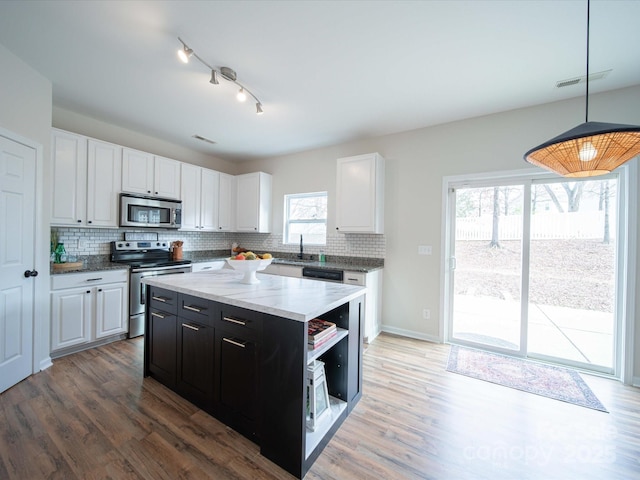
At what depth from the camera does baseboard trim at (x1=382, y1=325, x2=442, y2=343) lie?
3.30 metres

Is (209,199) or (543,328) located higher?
(209,199)

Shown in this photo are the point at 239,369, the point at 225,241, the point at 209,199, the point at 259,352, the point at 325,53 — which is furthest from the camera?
the point at 225,241

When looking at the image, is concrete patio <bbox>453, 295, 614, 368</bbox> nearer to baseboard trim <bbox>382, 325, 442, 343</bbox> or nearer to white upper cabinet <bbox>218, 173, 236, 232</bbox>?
baseboard trim <bbox>382, 325, 442, 343</bbox>

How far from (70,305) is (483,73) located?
15.4 feet

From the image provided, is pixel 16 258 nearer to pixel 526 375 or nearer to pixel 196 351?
pixel 196 351

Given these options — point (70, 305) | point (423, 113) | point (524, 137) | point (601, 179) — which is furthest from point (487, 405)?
point (70, 305)

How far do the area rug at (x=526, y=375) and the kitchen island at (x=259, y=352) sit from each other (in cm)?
138

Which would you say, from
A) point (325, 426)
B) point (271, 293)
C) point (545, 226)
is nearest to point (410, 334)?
point (545, 226)

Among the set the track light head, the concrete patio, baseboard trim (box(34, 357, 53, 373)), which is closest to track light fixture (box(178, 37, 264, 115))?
the track light head

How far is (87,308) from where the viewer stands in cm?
284

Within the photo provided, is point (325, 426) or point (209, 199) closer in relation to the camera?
point (325, 426)

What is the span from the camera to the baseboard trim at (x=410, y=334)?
3.30m

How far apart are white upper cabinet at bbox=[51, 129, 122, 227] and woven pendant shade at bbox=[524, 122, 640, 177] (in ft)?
14.1

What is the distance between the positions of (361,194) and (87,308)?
11.6ft
